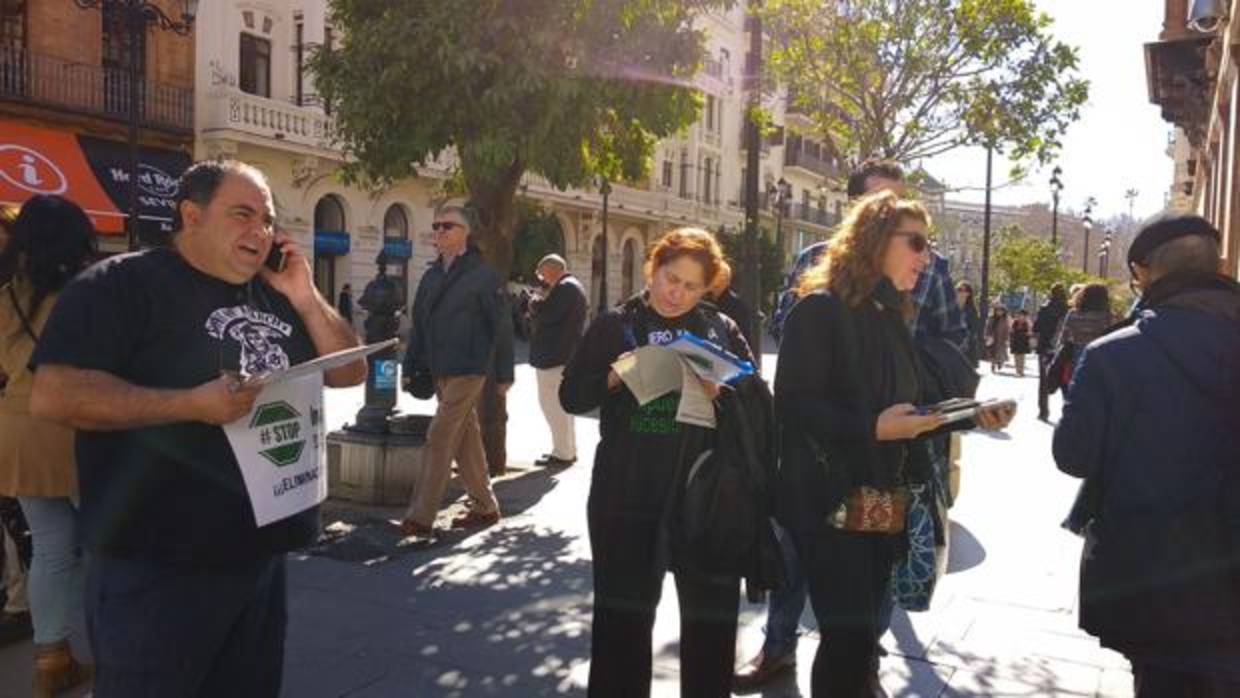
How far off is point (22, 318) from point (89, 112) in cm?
2022

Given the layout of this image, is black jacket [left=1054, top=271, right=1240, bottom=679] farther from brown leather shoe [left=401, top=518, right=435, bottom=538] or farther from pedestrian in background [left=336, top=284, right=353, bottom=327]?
pedestrian in background [left=336, top=284, right=353, bottom=327]

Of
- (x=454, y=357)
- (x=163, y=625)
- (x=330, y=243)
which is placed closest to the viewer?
(x=163, y=625)

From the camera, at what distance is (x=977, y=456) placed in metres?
10.4

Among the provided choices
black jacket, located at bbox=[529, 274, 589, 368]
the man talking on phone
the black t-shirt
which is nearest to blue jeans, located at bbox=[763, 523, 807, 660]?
the man talking on phone

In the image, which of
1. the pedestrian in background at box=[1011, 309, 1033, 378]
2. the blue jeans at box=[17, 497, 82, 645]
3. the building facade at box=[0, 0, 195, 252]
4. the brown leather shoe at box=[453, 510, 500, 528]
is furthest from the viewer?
the pedestrian in background at box=[1011, 309, 1033, 378]

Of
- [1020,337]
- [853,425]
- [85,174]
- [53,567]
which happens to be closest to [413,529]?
[53,567]

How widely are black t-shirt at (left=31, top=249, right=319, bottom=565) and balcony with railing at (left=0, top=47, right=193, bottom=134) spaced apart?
20909 mm

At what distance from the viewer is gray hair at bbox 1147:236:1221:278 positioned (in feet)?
9.13

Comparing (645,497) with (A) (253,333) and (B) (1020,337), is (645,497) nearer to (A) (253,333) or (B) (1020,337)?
(A) (253,333)

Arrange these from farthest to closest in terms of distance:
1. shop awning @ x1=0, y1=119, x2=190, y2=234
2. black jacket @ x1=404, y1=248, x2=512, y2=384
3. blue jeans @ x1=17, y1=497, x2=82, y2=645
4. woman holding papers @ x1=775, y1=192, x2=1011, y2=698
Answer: shop awning @ x1=0, y1=119, x2=190, y2=234 → black jacket @ x1=404, y1=248, x2=512, y2=384 → blue jeans @ x1=17, y1=497, x2=82, y2=645 → woman holding papers @ x1=775, y1=192, x2=1011, y2=698

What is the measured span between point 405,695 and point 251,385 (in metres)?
2.01

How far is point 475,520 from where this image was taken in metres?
6.55

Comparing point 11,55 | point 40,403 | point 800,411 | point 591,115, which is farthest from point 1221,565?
point 11,55

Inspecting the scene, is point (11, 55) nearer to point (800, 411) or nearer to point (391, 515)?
point (391, 515)
